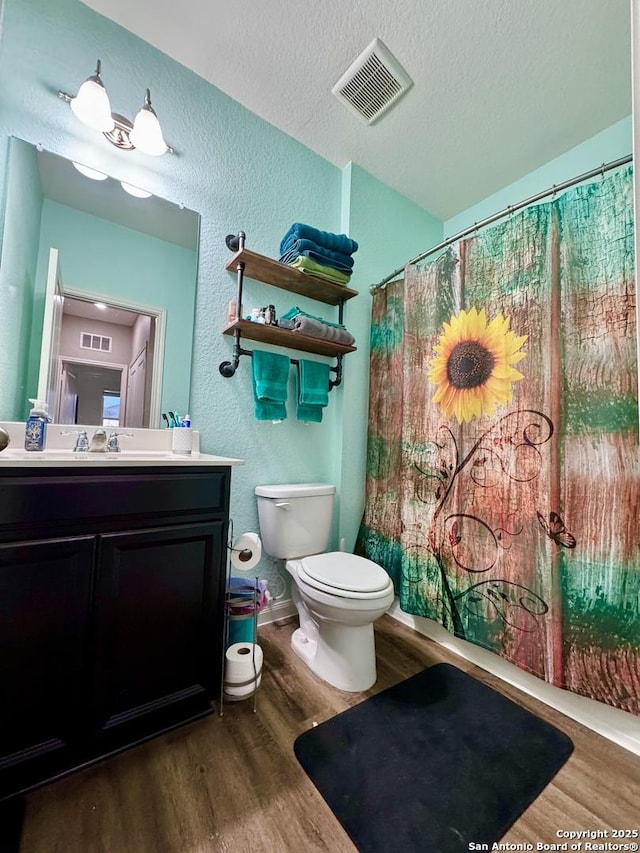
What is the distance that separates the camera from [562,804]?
886 millimetres

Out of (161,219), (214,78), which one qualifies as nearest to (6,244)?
(161,219)

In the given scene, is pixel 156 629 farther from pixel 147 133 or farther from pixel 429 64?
pixel 429 64

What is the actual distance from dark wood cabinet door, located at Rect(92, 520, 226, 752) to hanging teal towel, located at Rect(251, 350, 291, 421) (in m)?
0.72

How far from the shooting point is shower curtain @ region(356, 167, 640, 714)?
1.09m

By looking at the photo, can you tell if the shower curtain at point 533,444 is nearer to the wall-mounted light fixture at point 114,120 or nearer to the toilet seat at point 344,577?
the toilet seat at point 344,577

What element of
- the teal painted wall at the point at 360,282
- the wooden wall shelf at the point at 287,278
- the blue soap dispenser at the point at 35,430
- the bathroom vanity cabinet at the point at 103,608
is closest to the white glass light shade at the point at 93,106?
the wooden wall shelf at the point at 287,278

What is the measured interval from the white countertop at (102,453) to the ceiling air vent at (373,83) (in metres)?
1.77

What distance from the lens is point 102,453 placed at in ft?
3.93

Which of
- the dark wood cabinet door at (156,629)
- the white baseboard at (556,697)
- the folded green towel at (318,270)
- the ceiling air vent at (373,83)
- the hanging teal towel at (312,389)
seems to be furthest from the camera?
the hanging teal towel at (312,389)

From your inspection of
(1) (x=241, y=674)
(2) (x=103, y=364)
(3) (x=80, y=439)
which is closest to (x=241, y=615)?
(1) (x=241, y=674)

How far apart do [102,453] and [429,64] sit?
7.08ft

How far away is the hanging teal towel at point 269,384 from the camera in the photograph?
1.63 meters

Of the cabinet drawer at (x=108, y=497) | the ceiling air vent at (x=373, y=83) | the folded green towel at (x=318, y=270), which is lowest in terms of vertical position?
the cabinet drawer at (x=108, y=497)

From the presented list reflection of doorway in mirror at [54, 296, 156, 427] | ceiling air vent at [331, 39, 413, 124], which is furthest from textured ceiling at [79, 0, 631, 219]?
reflection of doorway in mirror at [54, 296, 156, 427]
